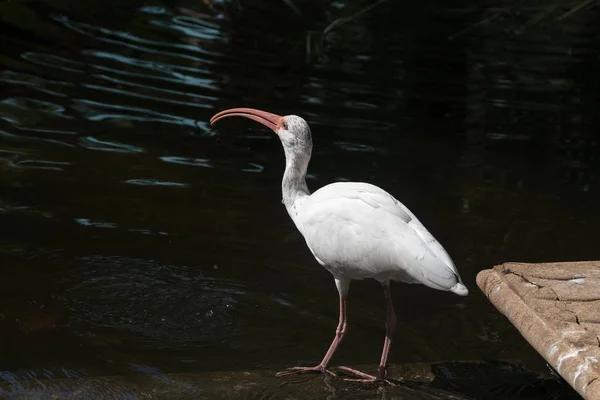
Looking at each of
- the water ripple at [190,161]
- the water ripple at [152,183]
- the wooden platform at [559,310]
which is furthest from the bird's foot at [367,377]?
the water ripple at [190,161]

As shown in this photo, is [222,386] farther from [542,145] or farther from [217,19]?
[217,19]

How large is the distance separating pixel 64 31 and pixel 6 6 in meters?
1.10

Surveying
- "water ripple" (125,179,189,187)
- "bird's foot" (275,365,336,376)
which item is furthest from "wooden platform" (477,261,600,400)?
"water ripple" (125,179,189,187)

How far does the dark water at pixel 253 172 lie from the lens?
530 cm

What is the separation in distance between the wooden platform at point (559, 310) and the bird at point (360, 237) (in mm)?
296

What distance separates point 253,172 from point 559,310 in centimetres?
379

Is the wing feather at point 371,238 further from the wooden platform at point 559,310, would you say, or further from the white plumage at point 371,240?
the wooden platform at point 559,310

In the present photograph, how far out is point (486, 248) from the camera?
6703 millimetres

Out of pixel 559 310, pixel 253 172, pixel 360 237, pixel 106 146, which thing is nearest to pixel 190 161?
pixel 253 172

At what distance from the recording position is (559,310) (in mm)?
4289

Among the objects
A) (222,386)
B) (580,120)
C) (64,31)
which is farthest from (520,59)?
(222,386)

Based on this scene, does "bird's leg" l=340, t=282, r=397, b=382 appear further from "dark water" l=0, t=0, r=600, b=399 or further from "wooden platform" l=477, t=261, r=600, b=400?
"wooden platform" l=477, t=261, r=600, b=400

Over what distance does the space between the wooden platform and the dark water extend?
549mm

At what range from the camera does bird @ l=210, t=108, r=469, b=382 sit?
4.38 meters
